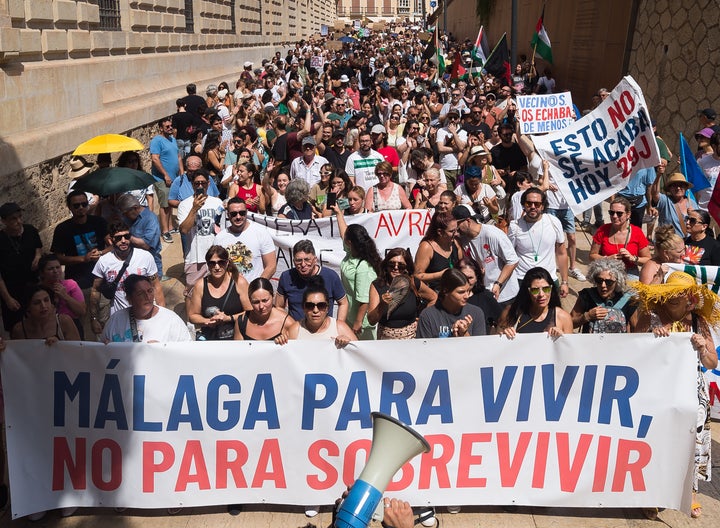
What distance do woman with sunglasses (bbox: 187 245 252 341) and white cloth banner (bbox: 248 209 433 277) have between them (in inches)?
71.8

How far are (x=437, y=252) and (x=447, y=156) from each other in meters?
4.68

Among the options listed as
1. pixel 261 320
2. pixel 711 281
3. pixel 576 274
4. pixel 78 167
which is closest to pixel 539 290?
pixel 711 281

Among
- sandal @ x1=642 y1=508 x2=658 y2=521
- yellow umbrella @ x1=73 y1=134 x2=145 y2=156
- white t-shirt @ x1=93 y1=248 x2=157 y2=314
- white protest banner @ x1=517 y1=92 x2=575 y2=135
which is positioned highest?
white protest banner @ x1=517 y1=92 x2=575 y2=135

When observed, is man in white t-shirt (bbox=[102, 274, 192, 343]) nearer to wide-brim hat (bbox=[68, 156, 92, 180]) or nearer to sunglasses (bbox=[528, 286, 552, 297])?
sunglasses (bbox=[528, 286, 552, 297])

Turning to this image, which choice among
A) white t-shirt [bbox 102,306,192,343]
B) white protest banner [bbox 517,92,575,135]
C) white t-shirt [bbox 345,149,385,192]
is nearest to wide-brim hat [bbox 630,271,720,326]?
white t-shirt [bbox 102,306,192,343]

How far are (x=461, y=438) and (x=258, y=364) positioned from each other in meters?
1.31

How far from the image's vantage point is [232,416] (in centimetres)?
476

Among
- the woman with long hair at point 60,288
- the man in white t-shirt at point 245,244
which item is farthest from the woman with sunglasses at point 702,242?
the woman with long hair at point 60,288

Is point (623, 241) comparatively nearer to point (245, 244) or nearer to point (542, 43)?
point (245, 244)

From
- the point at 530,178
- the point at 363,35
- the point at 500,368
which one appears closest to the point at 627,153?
the point at 530,178

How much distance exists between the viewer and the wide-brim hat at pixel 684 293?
190 inches

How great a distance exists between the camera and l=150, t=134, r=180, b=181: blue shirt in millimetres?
10820

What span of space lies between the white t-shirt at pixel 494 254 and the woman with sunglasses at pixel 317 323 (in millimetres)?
1896

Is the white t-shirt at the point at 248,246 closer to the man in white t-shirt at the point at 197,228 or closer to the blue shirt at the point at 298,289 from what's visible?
the man in white t-shirt at the point at 197,228
